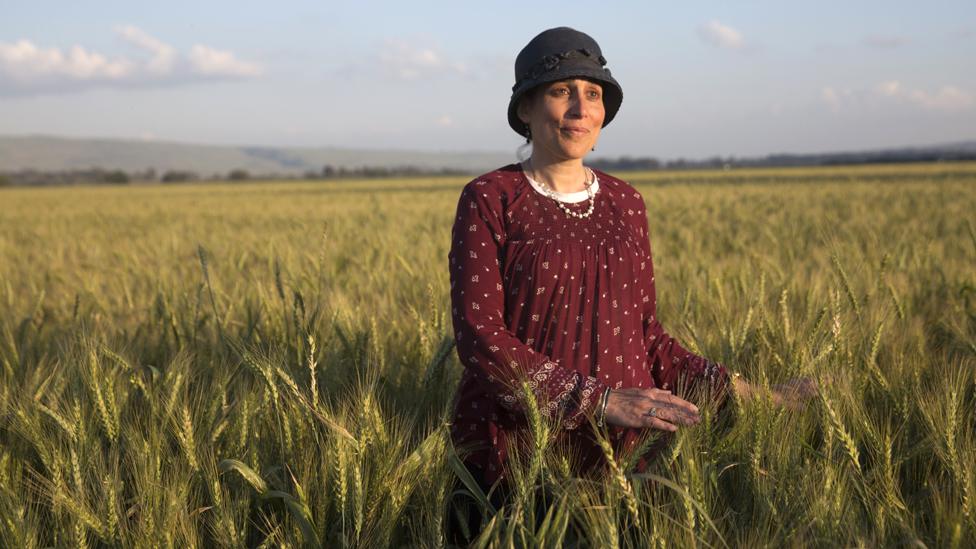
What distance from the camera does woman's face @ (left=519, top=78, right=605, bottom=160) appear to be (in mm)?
1764

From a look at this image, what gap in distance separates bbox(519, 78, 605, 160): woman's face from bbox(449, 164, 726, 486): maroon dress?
0.12 m

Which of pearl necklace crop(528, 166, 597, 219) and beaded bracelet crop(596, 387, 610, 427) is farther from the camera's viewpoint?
pearl necklace crop(528, 166, 597, 219)

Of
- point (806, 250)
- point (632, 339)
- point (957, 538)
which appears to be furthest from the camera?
point (806, 250)

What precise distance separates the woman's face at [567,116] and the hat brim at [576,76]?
0.03 m

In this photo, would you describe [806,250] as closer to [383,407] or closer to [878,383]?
[878,383]

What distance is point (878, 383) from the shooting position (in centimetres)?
205

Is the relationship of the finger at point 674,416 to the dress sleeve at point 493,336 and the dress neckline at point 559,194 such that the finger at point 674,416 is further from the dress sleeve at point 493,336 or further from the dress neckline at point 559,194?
the dress neckline at point 559,194

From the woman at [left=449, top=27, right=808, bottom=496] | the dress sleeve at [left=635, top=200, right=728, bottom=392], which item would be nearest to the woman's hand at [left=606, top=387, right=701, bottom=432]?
the woman at [left=449, top=27, right=808, bottom=496]

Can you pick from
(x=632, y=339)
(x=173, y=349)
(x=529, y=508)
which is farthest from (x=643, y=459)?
(x=173, y=349)

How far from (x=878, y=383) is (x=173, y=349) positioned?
7.23 feet

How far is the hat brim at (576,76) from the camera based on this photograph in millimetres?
1715

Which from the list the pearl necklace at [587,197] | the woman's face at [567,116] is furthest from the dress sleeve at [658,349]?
the woman's face at [567,116]

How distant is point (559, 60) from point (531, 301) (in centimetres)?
53

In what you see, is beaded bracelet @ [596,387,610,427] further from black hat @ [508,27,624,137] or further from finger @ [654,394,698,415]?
black hat @ [508,27,624,137]
